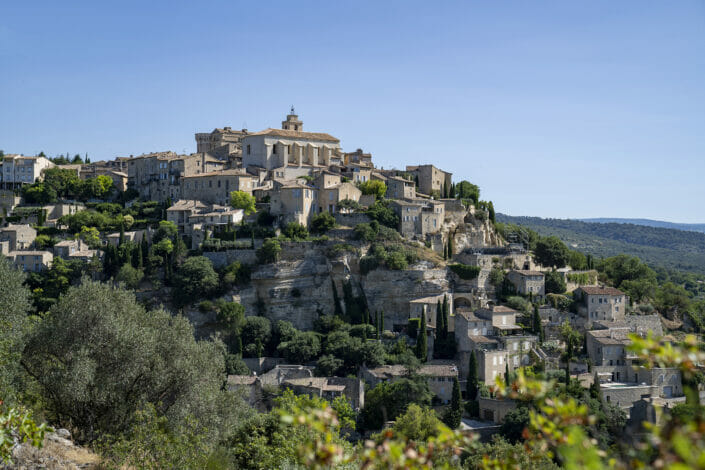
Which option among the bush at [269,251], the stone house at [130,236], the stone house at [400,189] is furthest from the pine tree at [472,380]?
the stone house at [130,236]

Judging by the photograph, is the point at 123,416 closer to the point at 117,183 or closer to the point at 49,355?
the point at 49,355

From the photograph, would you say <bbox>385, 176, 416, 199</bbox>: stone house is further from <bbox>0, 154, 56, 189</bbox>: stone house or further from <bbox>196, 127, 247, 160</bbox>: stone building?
<bbox>0, 154, 56, 189</bbox>: stone house

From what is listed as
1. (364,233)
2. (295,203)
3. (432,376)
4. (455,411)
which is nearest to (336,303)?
(364,233)

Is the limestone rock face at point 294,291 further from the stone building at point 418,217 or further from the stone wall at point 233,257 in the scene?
the stone building at point 418,217

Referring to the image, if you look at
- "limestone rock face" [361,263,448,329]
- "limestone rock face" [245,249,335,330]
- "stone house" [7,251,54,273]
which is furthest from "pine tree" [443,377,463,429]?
"stone house" [7,251,54,273]

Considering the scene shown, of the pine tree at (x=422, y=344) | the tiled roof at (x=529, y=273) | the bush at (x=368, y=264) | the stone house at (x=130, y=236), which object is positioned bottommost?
the pine tree at (x=422, y=344)

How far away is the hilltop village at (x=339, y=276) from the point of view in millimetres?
46594

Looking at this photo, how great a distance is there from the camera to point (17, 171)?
243 ft

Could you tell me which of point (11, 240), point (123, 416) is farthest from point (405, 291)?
point (11, 240)

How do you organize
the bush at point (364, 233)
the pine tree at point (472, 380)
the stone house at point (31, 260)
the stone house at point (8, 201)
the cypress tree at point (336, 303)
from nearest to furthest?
the pine tree at point (472, 380), the cypress tree at point (336, 303), the stone house at point (31, 260), the bush at point (364, 233), the stone house at point (8, 201)

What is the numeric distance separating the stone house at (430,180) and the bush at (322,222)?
49.2 ft

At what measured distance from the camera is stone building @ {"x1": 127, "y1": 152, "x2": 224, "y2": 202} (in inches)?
2827

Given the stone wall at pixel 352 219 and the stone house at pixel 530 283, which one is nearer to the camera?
the stone house at pixel 530 283

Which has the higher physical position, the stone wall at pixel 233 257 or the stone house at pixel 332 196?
the stone house at pixel 332 196
